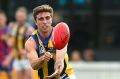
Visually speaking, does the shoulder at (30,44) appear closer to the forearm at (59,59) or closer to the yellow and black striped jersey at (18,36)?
the forearm at (59,59)

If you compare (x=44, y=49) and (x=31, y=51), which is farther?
(x=44, y=49)

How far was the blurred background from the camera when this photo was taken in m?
21.4

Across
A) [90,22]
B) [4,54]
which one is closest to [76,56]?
[90,22]

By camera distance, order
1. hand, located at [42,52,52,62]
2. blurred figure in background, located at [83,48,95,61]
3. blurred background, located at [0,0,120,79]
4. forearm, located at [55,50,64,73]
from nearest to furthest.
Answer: hand, located at [42,52,52,62] → forearm, located at [55,50,64,73] → blurred figure in background, located at [83,48,95,61] → blurred background, located at [0,0,120,79]

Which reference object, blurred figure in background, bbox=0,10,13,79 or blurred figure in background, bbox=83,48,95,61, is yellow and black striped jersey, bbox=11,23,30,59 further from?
blurred figure in background, bbox=83,48,95,61

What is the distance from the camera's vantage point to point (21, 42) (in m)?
17.8

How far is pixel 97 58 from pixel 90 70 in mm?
2057

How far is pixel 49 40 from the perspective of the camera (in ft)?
31.7

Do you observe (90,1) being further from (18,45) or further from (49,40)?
(49,40)

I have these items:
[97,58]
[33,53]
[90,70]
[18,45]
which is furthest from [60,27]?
[97,58]

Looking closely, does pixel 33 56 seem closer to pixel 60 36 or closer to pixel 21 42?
pixel 60 36

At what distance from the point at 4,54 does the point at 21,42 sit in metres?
0.71

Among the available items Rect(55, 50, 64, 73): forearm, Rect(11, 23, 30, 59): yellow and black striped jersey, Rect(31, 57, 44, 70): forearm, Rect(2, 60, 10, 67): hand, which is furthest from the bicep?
Rect(11, 23, 30, 59): yellow and black striped jersey

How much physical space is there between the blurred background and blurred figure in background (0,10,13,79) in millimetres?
4117
